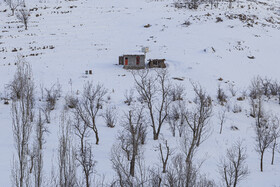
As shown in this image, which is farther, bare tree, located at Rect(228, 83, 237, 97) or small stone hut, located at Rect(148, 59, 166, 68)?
small stone hut, located at Rect(148, 59, 166, 68)

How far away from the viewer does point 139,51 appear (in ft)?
147

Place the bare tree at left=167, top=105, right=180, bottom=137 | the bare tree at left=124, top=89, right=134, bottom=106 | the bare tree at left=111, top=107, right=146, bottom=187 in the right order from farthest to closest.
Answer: the bare tree at left=124, top=89, right=134, bottom=106, the bare tree at left=167, top=105, right=180, bottom=137, the bare tree at left=111, top=107, right=146, bottom=187

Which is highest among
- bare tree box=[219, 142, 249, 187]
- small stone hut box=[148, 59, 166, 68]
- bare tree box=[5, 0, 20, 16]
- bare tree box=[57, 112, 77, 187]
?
bare tree box=[5, 0, 20, 16]

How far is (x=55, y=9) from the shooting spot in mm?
69750

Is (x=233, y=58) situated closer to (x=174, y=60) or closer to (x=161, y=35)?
(x=174, y=60)

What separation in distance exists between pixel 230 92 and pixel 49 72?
95.5 ft

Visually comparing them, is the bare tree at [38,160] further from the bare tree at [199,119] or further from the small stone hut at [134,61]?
the small stone hut at [134,61]

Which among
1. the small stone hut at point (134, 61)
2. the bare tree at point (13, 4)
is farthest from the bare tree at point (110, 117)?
the bare tree at point (13, 4)

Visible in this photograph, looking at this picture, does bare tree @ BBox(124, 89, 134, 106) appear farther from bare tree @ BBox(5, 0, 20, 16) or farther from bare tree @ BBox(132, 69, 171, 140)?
bare tree @ BBox(5, 0, 20, 16)

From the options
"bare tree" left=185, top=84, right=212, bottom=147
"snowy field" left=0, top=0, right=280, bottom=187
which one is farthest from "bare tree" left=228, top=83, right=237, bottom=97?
"bare tree" left=185, top=84, right=212, bottom=147

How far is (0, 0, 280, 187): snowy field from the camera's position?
2425 centimetres

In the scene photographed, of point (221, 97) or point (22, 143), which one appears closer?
point (22, 143)

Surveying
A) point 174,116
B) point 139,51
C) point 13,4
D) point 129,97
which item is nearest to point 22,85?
point 129,97

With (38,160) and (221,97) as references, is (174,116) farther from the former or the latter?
(38,160)
